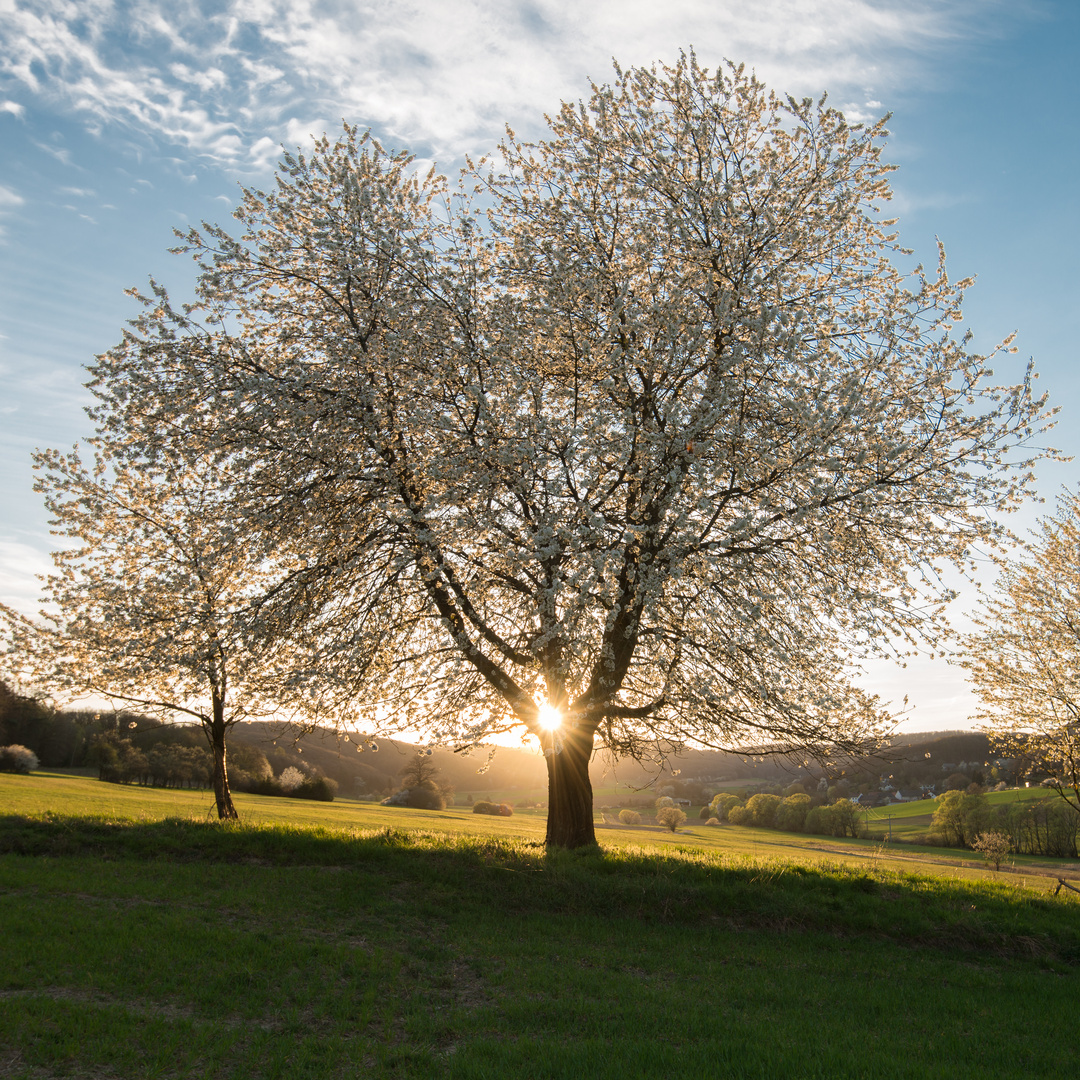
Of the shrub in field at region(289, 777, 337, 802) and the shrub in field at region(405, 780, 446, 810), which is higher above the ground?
the shrub in field at region(289, 777, 337, 802)

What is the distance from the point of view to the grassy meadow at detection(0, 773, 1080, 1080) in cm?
653

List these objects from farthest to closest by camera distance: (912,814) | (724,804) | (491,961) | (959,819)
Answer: (912,814)
(724,804)
(959,819)
(491,961)

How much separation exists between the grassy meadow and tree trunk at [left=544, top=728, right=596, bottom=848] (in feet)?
3.00

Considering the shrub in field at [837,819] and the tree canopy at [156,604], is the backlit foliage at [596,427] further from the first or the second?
the shrub in field at [837,819]

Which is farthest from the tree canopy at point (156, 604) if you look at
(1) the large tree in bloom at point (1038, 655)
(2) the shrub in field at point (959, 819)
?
(2) the shrub in field at point (959, 819)

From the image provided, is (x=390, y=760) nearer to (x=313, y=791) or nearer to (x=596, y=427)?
(x=313, y=791)

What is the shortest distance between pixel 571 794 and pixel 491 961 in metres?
6.13

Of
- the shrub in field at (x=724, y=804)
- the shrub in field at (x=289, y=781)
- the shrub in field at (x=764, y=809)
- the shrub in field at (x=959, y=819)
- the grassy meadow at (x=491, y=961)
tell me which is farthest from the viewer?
the shrub in field at (x=724, y=804)

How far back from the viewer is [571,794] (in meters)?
15.2

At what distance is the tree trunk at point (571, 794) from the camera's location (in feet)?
48.9

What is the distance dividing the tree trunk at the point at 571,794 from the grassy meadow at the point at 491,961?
0.92 meters

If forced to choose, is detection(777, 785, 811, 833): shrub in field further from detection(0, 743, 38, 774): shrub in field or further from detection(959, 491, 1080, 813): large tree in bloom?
detection(0, 743, 38, 774): shrub in field

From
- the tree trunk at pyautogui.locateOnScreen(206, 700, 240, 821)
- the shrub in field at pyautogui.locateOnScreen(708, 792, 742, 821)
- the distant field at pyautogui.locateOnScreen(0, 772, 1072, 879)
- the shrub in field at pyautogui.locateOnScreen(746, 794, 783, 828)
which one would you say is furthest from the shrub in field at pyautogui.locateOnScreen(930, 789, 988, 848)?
the tree trunk at pyautogui.locateOnScreen(206, 700, 240, 821)

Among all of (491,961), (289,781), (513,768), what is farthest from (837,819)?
(513,768)
